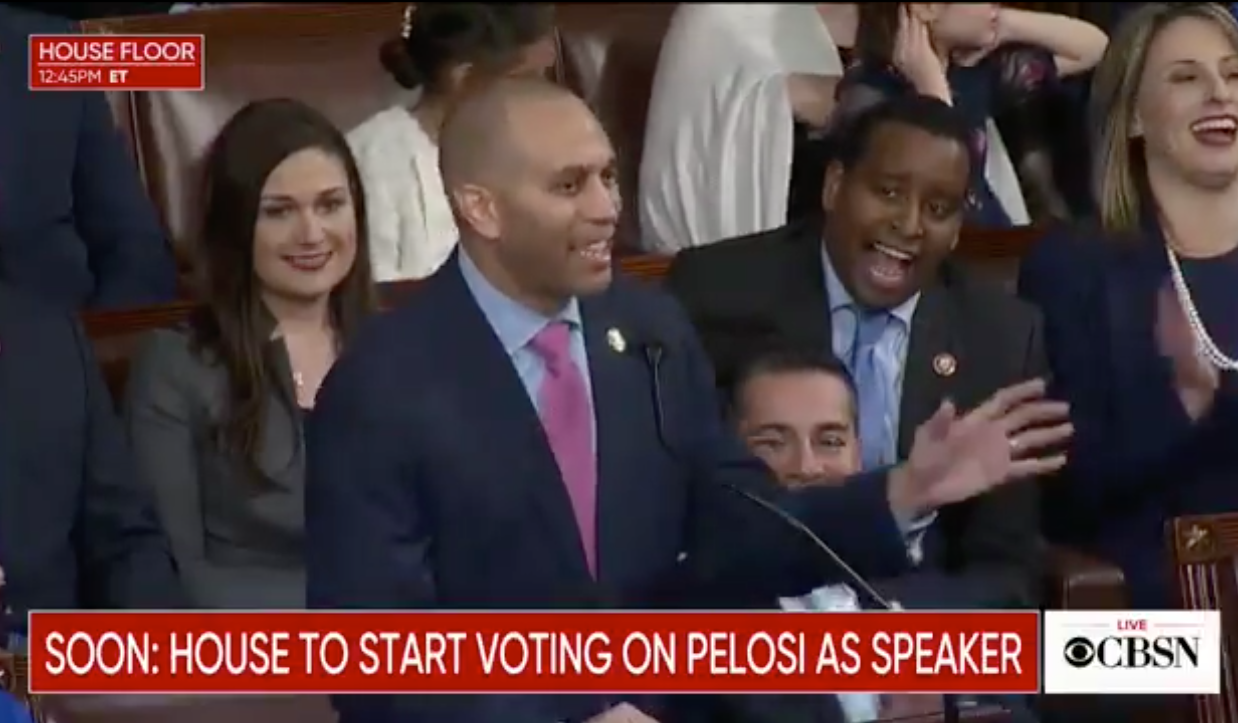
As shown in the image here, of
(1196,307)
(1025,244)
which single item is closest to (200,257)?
(1025,244)

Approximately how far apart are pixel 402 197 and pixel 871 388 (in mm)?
350

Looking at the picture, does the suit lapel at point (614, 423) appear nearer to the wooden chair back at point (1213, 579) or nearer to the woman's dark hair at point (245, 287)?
the woman's dark hair at point (245, 287)

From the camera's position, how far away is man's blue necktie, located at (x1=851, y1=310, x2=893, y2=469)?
1.76 m

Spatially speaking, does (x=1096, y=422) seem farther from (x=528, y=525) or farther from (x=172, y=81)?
(x=172, y=81)

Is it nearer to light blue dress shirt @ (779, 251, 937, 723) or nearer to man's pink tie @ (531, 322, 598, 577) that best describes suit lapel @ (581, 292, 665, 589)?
man's pink tie @ (531, 322, 598, 577)

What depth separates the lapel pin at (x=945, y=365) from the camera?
1.78 metres

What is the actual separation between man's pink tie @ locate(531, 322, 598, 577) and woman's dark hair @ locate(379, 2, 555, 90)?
20 cm

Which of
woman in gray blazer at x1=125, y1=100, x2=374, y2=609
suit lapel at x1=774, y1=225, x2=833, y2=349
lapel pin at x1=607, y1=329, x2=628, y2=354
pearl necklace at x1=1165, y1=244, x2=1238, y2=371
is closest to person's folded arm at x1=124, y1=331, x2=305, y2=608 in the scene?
woman in gray blazer at x1=125, y1=100, x2=374, y2=609

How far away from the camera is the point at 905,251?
1781 mm

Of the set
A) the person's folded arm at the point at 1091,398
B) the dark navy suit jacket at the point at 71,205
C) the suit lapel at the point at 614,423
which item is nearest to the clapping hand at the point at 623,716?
the suit lapel at the point at 614,423

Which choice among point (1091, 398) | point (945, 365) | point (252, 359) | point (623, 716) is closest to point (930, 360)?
point (945, 365)

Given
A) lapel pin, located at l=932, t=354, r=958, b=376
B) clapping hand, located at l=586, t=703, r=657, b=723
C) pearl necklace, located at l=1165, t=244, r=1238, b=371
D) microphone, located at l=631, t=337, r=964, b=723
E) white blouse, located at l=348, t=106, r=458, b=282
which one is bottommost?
clapping hand, located at l=586, t=703, r=657, b=723

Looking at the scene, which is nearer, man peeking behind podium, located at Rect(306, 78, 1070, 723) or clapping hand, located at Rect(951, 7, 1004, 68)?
man peeking behind podium, located at Rect(306, 78, 1070, 723)

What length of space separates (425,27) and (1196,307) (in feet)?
1.90
